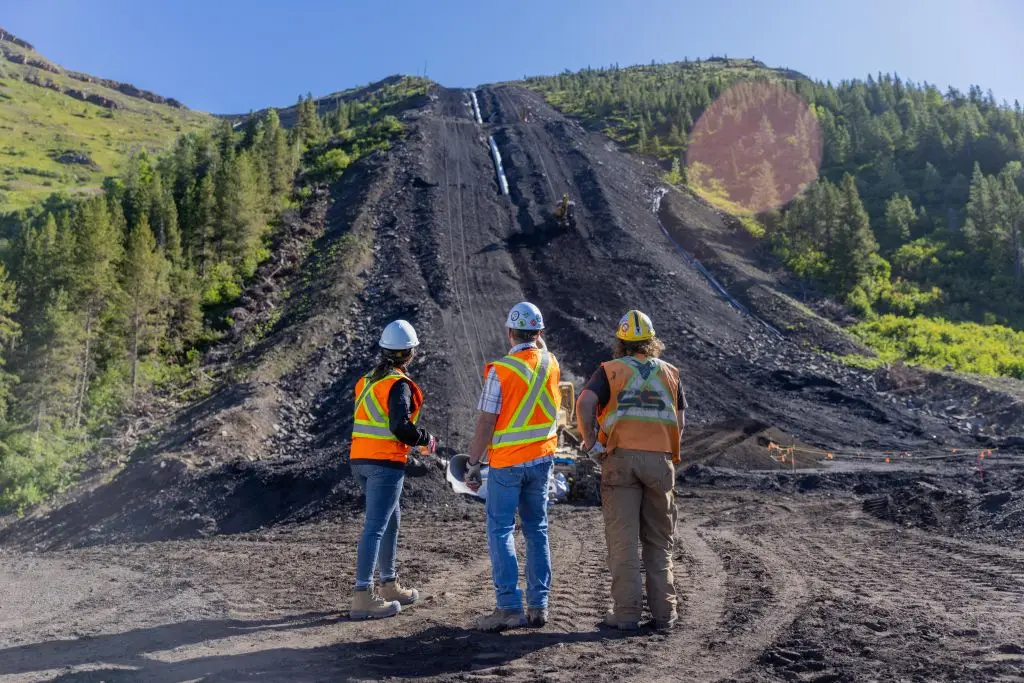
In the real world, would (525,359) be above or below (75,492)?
above

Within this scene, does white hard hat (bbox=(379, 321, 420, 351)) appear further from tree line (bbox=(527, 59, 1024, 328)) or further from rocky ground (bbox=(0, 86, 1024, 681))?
tree line (bbox=(527, 59, 1024, 328))

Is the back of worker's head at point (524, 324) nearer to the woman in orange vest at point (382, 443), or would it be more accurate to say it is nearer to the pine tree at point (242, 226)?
the woman in orange vest at point (382, 443)

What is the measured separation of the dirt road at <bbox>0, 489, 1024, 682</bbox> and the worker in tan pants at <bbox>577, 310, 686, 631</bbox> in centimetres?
35

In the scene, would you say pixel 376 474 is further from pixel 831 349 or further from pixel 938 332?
pixel 938 332

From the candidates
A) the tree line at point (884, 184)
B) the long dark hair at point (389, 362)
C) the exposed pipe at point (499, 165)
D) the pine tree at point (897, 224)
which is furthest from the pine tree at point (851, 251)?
the long dark hair at point (389, 362)

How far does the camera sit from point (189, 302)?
1005 inches

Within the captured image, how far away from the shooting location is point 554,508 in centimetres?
1227

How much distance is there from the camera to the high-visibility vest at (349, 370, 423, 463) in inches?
245

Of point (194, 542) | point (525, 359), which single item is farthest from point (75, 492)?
point (525, 359)

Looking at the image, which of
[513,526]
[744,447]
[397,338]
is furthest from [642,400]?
[744,447]

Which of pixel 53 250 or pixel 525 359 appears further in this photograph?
pixel 53 250

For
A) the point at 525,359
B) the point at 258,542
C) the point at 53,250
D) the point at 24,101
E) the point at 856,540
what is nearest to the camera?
the point at 525,359

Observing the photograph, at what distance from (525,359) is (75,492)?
43.1 feet

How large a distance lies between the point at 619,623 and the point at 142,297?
21.9m
